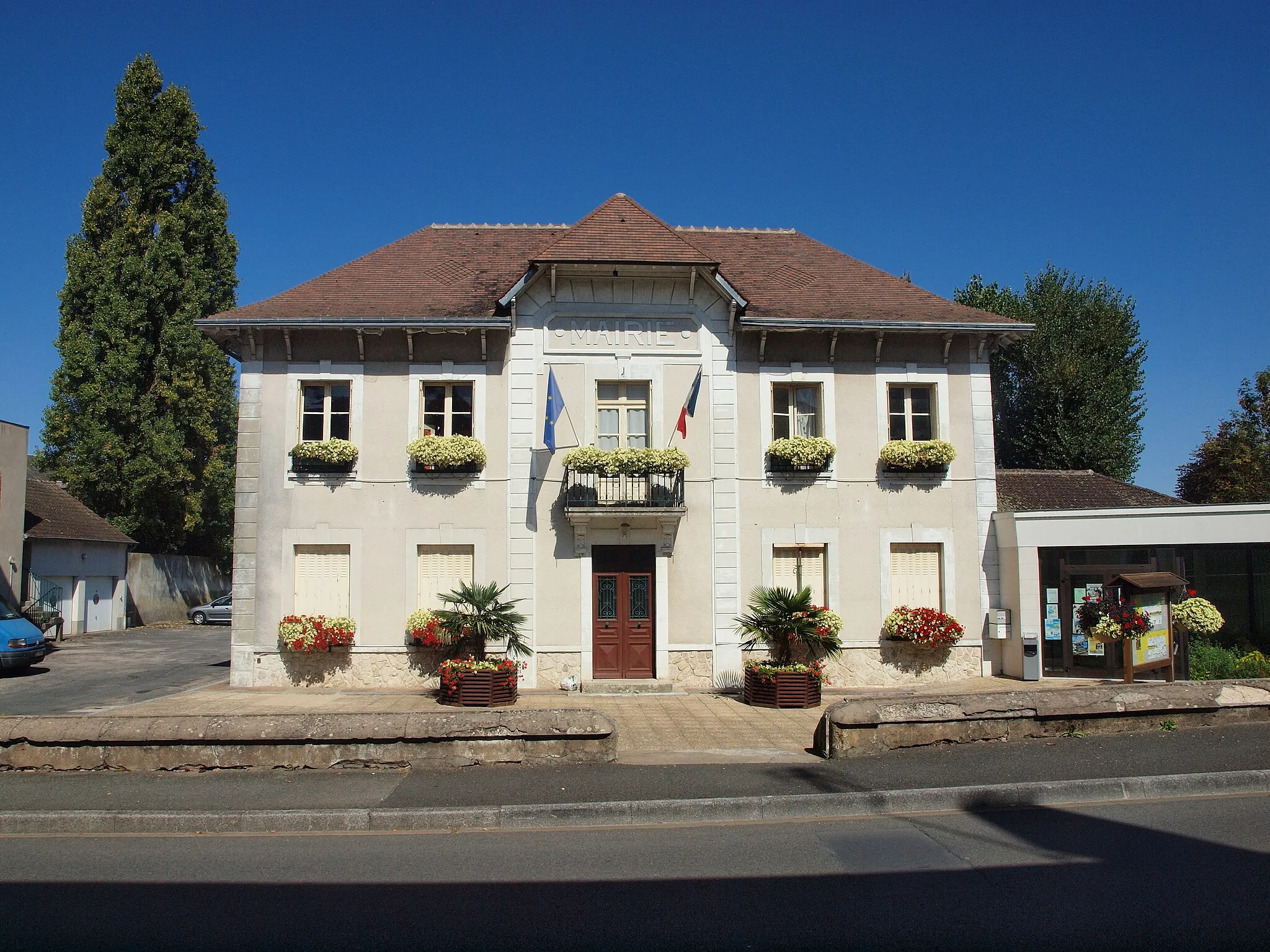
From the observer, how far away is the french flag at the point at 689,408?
15023 millimetres

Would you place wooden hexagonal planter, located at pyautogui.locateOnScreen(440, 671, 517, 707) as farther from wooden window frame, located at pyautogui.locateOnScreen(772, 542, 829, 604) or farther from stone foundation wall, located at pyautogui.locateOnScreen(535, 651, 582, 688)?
wooden window frame, located at pyautogui.locateOnScreen(772, 542, 829, 604)

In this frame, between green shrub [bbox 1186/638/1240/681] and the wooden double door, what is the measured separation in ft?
28.5

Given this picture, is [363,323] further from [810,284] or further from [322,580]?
[810,284]

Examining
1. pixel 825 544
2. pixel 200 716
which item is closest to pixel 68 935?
pixel 200 716

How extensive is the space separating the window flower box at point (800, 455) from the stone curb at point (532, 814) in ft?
27.8

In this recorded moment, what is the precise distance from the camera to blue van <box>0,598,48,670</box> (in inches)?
698

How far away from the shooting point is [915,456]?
15.8 meters

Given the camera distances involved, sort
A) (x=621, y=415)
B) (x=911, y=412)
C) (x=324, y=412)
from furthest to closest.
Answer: (x=911, y=412) < (x=621, y=415) < (x=324, y=412)

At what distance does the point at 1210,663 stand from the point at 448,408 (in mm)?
13335

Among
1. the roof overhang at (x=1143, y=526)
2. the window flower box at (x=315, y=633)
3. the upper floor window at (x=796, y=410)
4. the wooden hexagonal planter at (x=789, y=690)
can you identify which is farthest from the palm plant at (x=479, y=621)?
the roof overhang at (x=1143, y=526)

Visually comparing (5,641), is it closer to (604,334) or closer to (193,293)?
(604,334)

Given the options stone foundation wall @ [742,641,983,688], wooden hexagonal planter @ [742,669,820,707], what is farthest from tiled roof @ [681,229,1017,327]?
wooden hexagonal planter @ [742,669,820,707]

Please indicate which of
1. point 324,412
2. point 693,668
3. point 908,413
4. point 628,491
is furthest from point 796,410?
point 324,412

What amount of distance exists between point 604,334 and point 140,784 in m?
10.2
